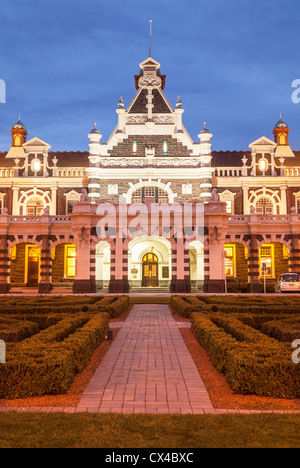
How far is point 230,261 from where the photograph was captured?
141 feet

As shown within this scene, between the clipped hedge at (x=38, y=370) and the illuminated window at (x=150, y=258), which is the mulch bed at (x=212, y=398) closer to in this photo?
the clipped hedge at (x=38, y=370)

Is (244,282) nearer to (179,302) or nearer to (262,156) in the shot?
(262,156)

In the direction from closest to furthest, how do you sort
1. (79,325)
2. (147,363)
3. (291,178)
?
(147,363) < (79,325) < (291,178)

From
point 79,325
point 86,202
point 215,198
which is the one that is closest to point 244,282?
point 215,198

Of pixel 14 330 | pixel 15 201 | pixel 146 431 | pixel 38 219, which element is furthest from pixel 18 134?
pixel 146 431

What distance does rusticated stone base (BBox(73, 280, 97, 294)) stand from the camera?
1373 inches

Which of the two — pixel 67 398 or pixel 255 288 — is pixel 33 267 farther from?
pixel 67 398

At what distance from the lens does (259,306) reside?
1844 cm

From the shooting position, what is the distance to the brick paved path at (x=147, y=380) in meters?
7.54

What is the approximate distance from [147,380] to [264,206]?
124 feet

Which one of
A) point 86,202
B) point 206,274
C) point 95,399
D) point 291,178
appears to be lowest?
point 95,399

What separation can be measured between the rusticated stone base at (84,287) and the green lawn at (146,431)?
28.1 m

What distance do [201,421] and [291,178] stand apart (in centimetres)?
4131

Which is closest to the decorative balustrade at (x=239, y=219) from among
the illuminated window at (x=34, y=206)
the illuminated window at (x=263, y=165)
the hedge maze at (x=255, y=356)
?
the illuminated window at (x=263, y=165)
